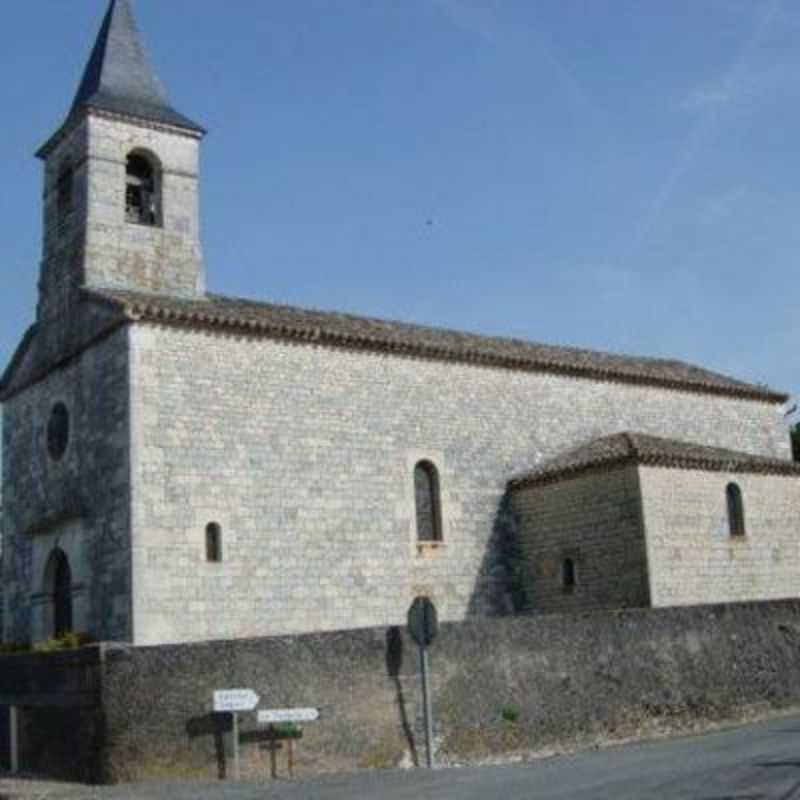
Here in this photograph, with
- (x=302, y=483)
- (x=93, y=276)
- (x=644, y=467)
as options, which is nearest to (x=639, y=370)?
(x=644, y=467)

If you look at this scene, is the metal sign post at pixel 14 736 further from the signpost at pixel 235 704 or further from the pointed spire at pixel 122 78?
the pointed spire at pixel 122 78

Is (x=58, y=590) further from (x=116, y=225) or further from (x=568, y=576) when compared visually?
(x=568, y=576)

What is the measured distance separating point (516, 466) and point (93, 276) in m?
9.30

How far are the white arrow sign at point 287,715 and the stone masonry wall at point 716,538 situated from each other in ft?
29.2

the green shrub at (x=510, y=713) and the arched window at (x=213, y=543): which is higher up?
the arched window at (x=213, y=543)

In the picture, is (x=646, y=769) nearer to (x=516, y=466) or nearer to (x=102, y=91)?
(x=516, y=466)

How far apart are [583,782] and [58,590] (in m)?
12.7

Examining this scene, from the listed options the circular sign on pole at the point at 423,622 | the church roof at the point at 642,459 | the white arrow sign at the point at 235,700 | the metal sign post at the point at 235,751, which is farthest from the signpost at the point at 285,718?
the church roof at the point at 642,459

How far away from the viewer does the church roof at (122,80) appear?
75.4 ft

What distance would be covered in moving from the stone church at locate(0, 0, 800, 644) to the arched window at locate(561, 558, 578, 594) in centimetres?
5

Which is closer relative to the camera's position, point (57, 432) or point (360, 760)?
point (360, 760)

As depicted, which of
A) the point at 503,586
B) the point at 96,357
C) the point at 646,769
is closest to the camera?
the point at 646,769

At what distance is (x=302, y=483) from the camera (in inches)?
823

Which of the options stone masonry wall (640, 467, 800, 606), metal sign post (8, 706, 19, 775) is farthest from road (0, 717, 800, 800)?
stone masonry wall (640, 467, 800, 606)
